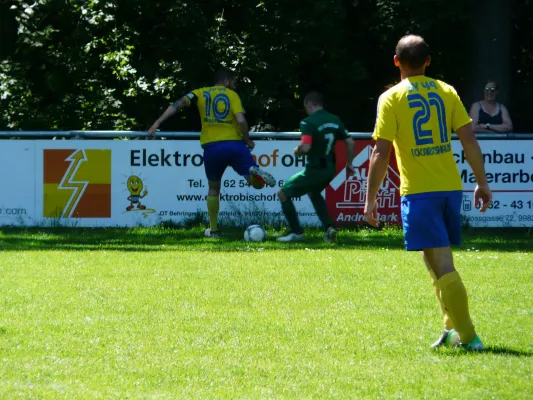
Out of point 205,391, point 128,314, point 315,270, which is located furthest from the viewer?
point 315,270

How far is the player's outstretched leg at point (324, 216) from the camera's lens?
13.7 metres

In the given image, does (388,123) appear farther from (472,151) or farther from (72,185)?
(72,185)

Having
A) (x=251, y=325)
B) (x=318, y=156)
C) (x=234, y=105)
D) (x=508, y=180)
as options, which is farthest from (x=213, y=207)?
(x=251, y=325)

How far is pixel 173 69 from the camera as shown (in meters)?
18.5

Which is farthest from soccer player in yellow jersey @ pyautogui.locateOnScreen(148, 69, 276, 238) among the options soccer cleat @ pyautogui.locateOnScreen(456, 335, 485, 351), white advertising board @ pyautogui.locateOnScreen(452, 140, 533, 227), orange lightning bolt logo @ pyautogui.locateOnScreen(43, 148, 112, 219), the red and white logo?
soccer cleat @ pyautogui.locateOnScreen(456, 335, 485, 351)

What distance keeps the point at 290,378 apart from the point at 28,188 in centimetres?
1086

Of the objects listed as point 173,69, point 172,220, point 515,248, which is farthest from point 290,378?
point 173,69

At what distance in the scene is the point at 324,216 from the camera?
13797 mm

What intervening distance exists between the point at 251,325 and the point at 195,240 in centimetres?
678

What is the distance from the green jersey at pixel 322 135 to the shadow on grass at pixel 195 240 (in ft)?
3.39

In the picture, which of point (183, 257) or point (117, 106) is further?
point (117, 106)

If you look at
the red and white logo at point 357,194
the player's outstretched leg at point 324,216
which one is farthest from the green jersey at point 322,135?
the red and white logo at point 357,194

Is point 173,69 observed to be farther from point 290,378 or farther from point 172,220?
point 290,378

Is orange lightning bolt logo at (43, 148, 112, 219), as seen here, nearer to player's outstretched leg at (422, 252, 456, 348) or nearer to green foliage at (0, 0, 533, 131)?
green foliage at (0, 0, 533, 131)
